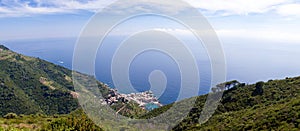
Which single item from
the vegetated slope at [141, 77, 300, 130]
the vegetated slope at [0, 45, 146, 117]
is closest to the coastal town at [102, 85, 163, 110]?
the vegetated slope at [141, 77, 300, 130]

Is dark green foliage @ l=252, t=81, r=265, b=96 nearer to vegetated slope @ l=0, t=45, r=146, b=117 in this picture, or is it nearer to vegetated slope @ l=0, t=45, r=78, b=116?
vegetated slope @ l=0, t=45, r=146, b=117

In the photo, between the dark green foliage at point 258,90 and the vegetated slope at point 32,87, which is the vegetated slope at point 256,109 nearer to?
the dark green foliage at point 258,90

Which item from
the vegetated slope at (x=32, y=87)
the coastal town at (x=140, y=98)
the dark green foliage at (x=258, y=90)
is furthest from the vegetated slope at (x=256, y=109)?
the vegetated slope at (x=32, y=87)

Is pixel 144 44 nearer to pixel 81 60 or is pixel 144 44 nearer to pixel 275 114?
pixel 81 60

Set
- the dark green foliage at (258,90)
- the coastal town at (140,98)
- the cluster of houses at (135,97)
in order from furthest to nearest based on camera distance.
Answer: the dark green foliage at (258,90) → the coastal town at (140,98) → the cluster of houses at (135,97)

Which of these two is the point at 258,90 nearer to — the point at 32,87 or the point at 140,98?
the point at 140,98
